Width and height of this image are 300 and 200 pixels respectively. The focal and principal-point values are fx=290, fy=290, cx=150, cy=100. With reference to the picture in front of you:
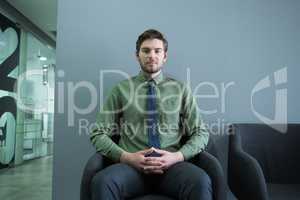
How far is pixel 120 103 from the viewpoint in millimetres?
1782

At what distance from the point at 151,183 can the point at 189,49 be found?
3.57ft

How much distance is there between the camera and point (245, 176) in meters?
1.51

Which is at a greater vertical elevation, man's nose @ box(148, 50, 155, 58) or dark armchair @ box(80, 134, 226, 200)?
man's nose @ box(148, 50, 155, 58)

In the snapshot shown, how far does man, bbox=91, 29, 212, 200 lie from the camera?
4.76 ft

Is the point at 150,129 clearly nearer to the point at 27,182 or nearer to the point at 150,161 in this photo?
the point at 150,161

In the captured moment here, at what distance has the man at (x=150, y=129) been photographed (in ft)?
4.76

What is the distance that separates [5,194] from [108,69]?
1782 millimetres

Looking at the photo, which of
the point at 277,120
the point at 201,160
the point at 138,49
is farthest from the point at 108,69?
the point at 277,120

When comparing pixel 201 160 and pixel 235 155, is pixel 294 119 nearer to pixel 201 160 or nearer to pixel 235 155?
pixel 235 155

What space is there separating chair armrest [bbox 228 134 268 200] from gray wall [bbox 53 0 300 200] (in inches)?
18.8

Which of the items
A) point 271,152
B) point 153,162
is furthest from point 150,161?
point 271,152
